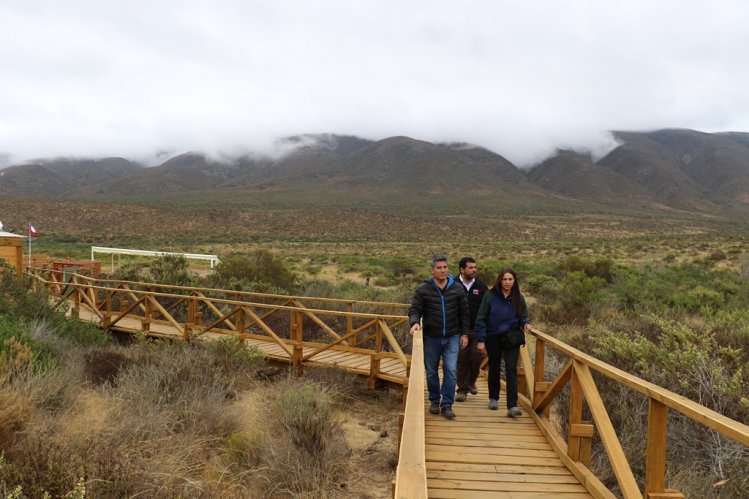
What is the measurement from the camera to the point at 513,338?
5.17 metres

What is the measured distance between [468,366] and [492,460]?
71.3 inches

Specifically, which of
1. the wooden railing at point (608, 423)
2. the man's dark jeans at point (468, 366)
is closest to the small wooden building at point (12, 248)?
the man's dark jeans at point (468, 366)

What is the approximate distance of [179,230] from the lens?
Result: 59.3 meters

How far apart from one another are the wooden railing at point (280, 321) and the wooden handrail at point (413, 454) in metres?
3.58

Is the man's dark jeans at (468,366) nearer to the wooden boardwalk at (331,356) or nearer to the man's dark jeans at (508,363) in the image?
the man's dark jeans at (508,363)

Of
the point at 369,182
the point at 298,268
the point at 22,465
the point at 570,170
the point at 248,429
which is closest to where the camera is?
the point at 22,465

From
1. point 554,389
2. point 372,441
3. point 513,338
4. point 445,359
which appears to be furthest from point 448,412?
point 372,441

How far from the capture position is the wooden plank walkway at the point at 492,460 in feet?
12.2

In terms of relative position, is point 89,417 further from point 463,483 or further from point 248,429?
point 463,483

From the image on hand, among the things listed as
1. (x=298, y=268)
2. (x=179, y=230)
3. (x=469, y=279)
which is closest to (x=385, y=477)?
(x=469, y=279)

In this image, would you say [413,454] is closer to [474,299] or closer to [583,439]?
[583,439]

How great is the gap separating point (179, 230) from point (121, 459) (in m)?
59.5

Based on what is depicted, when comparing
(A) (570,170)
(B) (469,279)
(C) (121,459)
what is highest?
(A) (570,170)

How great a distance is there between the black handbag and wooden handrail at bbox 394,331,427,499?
1647 mm
